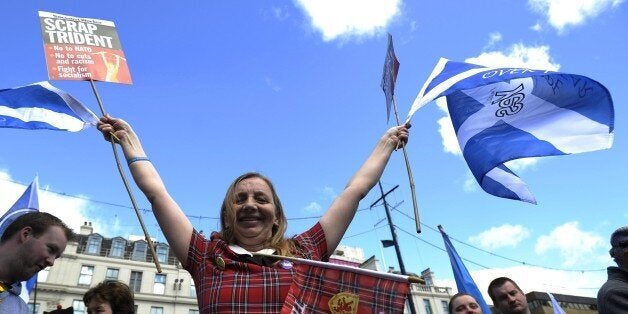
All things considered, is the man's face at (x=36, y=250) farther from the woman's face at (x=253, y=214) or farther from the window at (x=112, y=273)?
the window at (x=112, y=273)

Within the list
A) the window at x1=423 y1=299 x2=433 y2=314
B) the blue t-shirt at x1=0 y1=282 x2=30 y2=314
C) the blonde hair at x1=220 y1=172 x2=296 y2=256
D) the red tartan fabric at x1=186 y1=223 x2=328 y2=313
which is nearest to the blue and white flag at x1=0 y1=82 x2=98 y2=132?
the blue t-shirt at x1=0 y1=282 x2=30 y2=314

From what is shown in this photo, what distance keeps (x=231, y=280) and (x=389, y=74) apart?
12.6ft

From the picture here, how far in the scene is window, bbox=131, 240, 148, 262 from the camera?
34.7 meters

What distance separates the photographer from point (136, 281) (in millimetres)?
33375

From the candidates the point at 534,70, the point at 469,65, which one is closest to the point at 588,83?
the point at 534,70

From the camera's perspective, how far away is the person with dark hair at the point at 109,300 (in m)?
4.03

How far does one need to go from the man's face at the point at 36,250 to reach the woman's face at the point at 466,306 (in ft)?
12.8

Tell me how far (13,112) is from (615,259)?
5478 millimetres

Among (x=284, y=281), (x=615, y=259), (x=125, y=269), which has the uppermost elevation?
→ (x=125, y=269)

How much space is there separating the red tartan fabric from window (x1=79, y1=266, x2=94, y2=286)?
3450 cm

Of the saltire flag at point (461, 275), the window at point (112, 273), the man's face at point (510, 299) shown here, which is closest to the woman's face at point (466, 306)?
the man's face at point (510, 299)

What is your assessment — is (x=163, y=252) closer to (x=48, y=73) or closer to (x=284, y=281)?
(x=48, y=73)

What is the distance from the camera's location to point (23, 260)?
2742 mm

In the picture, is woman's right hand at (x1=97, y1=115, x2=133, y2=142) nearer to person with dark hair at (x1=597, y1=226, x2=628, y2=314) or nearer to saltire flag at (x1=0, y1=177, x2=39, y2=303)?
person with dark hair at (x1=597, y1=226, x2=628, y2=314)
